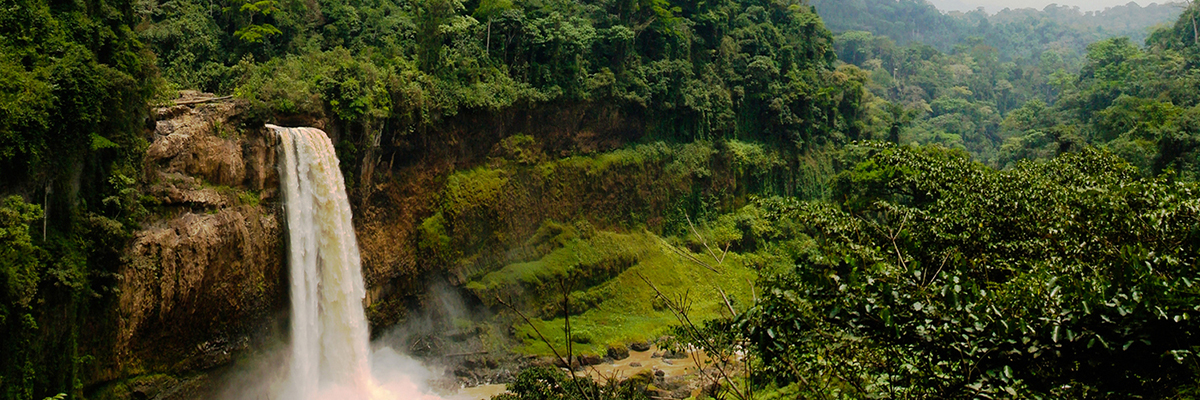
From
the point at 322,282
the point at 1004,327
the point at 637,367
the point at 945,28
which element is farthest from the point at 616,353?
the point at 945,28

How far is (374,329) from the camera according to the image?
26859mm

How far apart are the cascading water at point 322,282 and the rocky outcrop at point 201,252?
1.79ft

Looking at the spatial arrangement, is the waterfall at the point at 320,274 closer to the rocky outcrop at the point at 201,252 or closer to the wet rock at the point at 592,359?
the rocky outcrop at the point at 201,252

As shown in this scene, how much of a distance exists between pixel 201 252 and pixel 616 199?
65.9 feet

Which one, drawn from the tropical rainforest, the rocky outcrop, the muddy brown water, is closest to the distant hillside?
the tropical rainforest

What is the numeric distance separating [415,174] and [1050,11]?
153m

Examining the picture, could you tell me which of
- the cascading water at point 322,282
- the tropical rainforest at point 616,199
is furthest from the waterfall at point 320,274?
the tropical rainforest at point 616,199

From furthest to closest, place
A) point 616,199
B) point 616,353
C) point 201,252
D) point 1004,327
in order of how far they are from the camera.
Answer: point 616,199 → point 616,353 → point 201,252 → point 1004,327

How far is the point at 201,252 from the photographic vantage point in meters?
19.6

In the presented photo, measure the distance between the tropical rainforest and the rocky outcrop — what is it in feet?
0.37

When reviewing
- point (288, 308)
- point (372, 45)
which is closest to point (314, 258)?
point (288, 308)

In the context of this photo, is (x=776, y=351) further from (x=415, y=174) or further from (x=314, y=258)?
(x=415, y=174)

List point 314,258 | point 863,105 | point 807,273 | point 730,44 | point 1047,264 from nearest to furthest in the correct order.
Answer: point 807,273, point 1047,264, point 314,258, point 730,44, point 863,105

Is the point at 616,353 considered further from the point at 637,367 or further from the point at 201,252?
the point at 201,252
